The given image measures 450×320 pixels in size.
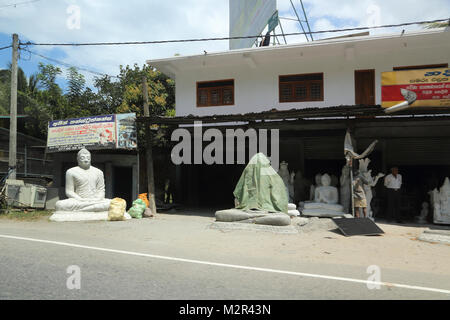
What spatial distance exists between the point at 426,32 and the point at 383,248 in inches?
315

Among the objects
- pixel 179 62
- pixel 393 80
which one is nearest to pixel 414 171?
pixel 393 80

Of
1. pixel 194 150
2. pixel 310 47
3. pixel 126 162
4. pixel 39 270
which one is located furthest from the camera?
pixel 194 150

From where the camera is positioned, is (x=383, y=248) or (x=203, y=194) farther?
(x=203, y=194)

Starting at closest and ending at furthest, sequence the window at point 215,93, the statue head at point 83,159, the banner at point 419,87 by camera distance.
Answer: the banner at point 419,87
the statue head at point 83,159
the window at point 215,93

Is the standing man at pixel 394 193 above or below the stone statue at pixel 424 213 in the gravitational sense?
above

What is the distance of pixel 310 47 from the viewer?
1200 cm

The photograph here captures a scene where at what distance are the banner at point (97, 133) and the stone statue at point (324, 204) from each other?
667 cm

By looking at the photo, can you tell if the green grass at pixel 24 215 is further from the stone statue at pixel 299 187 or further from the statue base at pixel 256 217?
the stone statue at pixel 299 187

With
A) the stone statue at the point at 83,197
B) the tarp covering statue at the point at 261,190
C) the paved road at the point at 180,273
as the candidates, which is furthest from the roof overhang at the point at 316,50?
the paved road at the point at 180,273

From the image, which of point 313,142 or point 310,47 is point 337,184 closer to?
point 313,142

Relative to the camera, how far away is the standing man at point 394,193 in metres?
10.4

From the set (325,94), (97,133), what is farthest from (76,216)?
(325,94)

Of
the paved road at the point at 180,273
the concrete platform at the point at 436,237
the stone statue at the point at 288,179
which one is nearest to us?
the paved road at the point at 180,273

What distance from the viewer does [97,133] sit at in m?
12.1
